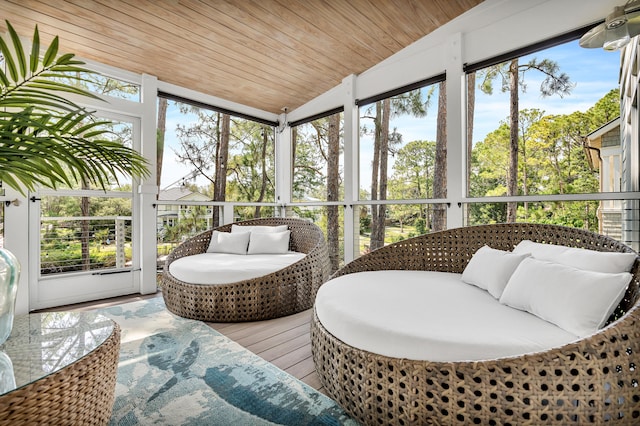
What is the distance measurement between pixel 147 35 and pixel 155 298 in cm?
268

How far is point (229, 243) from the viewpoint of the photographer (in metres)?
3.52

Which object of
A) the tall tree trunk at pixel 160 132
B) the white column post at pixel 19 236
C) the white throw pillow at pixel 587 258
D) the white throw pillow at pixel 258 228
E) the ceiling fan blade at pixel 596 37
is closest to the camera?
the white throw pillow at pixel 587 258

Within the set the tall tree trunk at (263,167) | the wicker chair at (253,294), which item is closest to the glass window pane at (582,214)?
the wicker chair at (253,294)

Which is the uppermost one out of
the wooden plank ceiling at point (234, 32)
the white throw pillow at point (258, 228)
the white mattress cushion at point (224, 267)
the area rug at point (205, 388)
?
the wooden plank ceiling at point (234, 32)

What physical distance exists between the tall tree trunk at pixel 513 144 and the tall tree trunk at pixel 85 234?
4353 mm

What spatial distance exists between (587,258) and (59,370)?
221cm

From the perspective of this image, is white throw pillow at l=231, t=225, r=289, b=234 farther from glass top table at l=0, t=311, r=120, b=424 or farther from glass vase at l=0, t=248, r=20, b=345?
glass vase at l=0, t=248, r=20, b=345

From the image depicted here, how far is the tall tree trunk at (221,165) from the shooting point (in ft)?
15.3

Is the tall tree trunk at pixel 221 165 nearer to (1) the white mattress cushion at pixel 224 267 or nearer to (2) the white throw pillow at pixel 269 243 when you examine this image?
(2) the white throw pillow at pixel 269 243

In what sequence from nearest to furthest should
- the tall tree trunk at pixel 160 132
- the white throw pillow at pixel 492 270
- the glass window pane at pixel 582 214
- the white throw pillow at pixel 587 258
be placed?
the white throw pillow at pixel 587 258, the white throw pillow at pixel 492 270, the glass window pane at pixel 582 214, the tall tree trunk at pixel 160 132

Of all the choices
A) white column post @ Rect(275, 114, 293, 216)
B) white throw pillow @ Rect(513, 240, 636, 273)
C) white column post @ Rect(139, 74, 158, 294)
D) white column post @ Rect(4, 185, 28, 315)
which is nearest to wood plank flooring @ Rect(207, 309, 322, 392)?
white throw pillow @ Rect(513, 240, 636, 273)

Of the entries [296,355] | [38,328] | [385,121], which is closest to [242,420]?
[296,355]

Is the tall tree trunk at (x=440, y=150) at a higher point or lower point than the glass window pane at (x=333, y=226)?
higher

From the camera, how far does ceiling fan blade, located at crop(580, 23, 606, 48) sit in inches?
74.1
